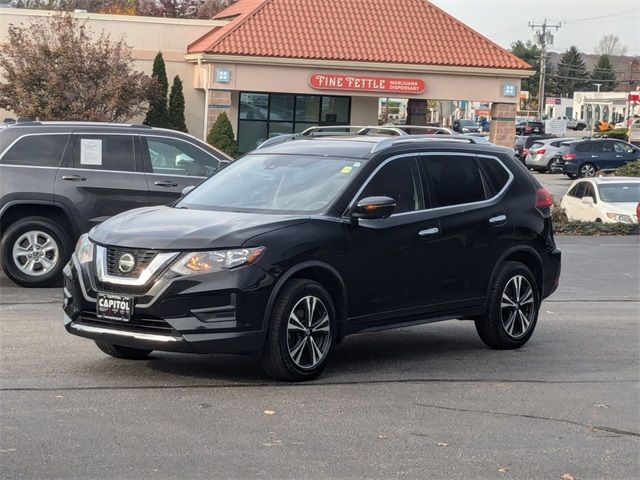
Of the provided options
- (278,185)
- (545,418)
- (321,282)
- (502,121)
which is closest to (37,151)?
(278,185)

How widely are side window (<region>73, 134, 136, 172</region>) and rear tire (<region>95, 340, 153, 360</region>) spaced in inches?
189

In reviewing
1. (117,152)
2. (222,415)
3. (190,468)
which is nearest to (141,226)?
(222,415)

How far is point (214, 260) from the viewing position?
26.4 ft

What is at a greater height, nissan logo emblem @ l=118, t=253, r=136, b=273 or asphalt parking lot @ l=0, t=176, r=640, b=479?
nissan logo emblem @ l=118, t=253, r=136, b=273

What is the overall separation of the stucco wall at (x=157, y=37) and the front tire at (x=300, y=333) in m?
33.9

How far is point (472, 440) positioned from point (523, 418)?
773 millimetres

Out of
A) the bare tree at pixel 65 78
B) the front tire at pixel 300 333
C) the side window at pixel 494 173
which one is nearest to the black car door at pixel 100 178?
the side window at pixel 494 173

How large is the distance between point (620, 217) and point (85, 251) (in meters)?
19.8

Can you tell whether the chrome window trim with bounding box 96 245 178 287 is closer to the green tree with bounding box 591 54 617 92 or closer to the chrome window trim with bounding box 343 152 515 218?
the chrome window trim with bounding box 343 152 515 218

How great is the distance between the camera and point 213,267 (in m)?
8.02

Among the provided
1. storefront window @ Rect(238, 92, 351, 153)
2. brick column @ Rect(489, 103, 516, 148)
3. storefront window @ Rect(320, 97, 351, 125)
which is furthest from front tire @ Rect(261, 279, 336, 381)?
brick column @ Rect(489, 103, 516, 148)

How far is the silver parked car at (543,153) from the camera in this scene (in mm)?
56156

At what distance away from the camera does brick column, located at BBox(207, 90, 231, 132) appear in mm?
40438

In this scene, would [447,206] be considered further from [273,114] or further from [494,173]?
[273,114]
